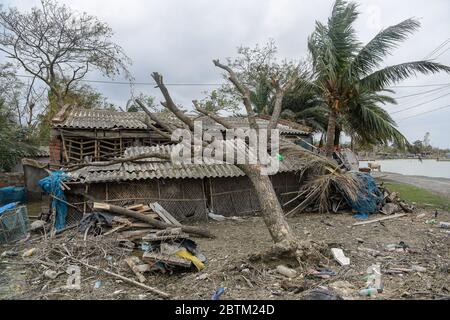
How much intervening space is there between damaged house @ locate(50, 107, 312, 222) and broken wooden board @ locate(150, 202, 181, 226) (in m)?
0.36

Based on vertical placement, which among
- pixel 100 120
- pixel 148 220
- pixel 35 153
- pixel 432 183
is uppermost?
pixel 100 120

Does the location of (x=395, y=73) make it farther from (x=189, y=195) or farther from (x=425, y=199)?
(x=189, y=195)

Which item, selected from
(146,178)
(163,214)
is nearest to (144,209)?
(163,214)

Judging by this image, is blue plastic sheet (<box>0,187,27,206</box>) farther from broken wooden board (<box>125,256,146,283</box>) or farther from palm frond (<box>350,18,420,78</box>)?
palm frond (<box>350,18,420,78</box>)

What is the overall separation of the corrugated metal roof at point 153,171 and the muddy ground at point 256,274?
2097mm

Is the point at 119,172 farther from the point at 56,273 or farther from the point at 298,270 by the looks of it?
the point at 298,270

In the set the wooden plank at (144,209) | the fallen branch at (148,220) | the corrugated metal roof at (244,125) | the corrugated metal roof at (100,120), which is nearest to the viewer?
the fallen branch at (148,220)

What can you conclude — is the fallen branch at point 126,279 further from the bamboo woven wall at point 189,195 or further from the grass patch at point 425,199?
the grass patch at point 425,199

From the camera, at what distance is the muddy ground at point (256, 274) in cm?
425

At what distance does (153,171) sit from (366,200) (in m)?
6.53

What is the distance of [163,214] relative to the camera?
8195 millimetres

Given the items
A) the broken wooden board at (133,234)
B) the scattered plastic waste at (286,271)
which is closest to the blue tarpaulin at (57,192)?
the broken wooden board at (133,234)
